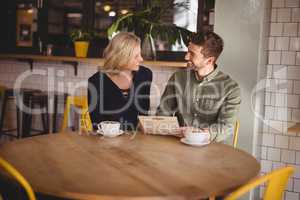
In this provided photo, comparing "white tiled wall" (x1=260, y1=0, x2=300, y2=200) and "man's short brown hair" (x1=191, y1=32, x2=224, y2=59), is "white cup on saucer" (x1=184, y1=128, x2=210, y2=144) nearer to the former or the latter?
"man's short brown hair" (x1=191, y1=32, x2=224, y2=59)

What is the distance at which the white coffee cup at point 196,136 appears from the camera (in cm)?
215

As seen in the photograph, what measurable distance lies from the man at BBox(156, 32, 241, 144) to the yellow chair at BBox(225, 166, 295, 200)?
1.13m

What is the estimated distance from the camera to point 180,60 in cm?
463

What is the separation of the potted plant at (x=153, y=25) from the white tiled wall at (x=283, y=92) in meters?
0.97

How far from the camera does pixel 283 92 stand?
3443 mm

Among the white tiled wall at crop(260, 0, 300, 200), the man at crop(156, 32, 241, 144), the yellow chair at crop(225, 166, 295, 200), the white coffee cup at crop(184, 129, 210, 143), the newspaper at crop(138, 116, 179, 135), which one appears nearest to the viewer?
the yellow chair at crop(225, 166, 295, 200)

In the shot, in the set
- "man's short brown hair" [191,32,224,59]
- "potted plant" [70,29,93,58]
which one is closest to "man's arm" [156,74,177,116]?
"man's short brown hair" [191,32,224,59]

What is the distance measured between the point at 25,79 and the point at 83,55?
45.0 inches

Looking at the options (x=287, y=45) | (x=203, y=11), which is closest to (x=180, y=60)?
(x=203, y=11)

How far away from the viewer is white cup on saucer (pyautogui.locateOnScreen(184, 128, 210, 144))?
215 cm

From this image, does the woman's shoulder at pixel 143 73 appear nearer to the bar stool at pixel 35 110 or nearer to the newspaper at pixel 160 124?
the newspaper at pixel 160 124

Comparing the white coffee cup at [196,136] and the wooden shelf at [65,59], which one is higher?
the wooden shelf at [65,59]

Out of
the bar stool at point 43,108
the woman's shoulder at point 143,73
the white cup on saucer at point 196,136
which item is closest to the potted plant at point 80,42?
the bar stool at point 43,108

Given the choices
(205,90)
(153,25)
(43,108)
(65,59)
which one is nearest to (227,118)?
(205,90)
